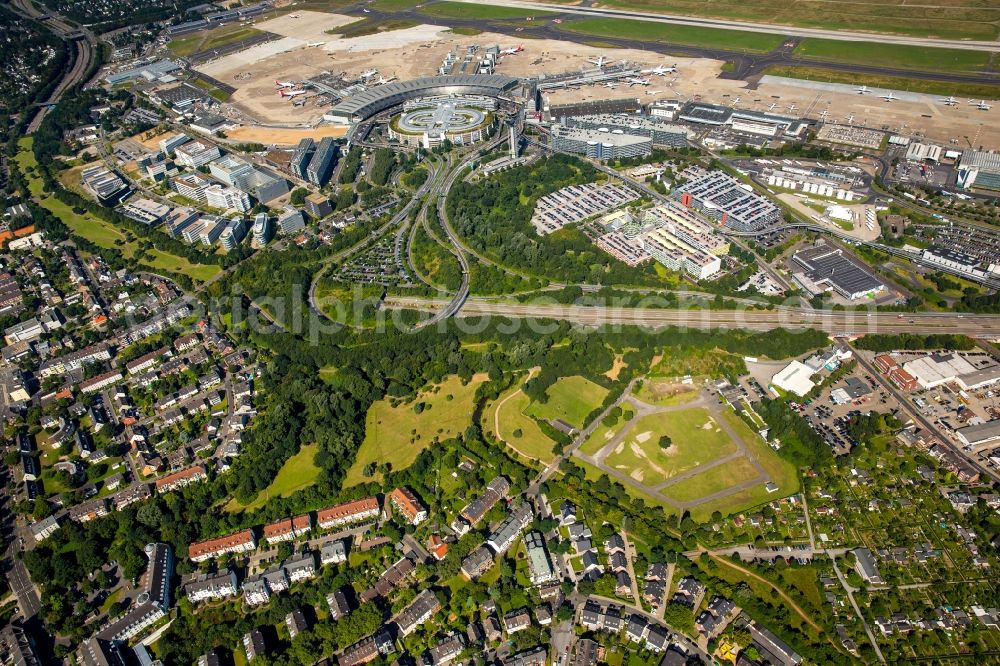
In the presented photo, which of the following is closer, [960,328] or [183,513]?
[183,513]

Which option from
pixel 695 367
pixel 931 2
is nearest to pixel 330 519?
pixel 695 367

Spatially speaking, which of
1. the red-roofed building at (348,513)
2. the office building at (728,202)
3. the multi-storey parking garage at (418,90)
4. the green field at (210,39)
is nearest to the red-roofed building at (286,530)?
the red-roofed building at (348,513)

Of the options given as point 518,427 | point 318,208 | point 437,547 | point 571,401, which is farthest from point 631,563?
point 318,208

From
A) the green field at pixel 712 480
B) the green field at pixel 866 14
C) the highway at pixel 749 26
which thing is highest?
the green field at pixel 866 14

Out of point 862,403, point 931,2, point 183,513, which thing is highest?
point 931,2

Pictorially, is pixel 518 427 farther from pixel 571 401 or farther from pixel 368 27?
pixel 368 27

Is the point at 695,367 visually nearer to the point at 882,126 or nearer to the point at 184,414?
the point at 184,414

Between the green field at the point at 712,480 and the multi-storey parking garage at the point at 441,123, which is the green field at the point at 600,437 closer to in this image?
the green field at the point at 712,480
